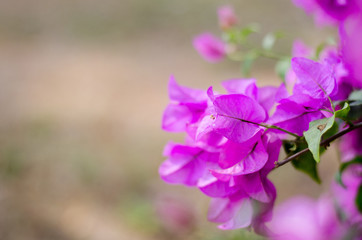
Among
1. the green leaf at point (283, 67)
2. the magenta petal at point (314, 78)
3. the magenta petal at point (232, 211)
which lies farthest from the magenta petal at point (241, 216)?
the green leaf at point (283, 67)

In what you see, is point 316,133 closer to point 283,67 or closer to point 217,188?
point 217,188

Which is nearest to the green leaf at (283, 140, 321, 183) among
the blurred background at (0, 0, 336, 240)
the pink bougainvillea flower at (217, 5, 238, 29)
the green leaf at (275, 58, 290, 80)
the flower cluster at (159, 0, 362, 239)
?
the flower cluster at (159, 0, 362, 239)

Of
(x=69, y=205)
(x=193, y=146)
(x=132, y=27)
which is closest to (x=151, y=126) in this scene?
(x=69, y=205)

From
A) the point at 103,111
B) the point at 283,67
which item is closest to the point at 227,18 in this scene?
the point at 283,67

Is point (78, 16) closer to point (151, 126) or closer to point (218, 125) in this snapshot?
point (151, 126)

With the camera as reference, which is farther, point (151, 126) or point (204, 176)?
point (151, 126)

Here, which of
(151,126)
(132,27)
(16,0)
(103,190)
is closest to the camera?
(103,190)

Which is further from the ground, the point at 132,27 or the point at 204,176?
the point at 132,27

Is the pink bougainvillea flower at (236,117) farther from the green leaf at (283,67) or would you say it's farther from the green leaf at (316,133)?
the green leaf at (283,67)

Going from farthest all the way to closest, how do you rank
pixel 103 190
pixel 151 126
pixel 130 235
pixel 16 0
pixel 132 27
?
pixel 16 0 → pixel 132 27 → pixel 151 126 → pixel 103 190 → pixel 130 235
